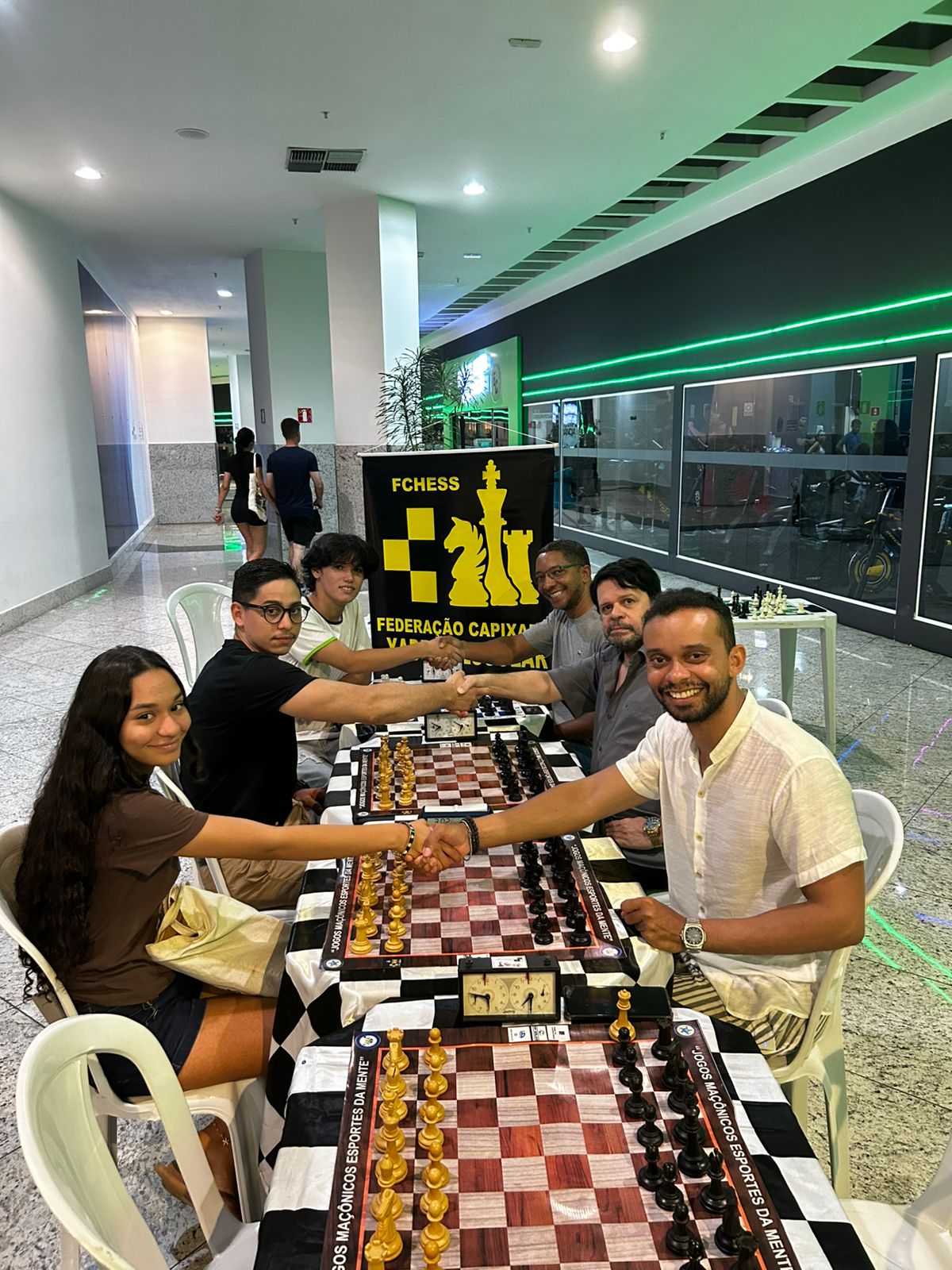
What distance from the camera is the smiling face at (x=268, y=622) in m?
2.37

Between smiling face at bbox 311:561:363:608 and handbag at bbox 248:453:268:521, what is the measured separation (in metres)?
6.01

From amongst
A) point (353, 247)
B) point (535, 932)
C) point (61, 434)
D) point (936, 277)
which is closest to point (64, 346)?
point (61, 434)

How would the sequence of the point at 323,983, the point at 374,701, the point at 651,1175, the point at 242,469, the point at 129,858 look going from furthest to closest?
the point at 242,469
the point at 374,701
the point at 129,858
the point at 323,983
the point at 651,1175

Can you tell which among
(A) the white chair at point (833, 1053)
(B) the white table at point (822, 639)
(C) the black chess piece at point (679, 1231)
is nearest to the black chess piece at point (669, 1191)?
(C) the black chess piece at point (679, 1231)

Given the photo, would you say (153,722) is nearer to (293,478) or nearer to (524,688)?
(524,688)

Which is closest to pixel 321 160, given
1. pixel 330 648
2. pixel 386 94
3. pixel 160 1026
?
pixel 386 94

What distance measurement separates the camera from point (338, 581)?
124 inches

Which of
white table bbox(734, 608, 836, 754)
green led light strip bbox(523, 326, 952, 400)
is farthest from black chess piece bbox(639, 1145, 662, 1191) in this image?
green led light strip bbox(523, 326, 952, 400)

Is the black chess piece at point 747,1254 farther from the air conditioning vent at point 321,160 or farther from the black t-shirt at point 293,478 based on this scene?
the black t-shirt at point 293,478

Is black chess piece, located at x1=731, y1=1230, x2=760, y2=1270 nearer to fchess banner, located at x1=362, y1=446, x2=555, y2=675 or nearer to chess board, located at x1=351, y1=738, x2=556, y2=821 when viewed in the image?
chess board, located at x1=351, y1=738, x2=556, y2=821

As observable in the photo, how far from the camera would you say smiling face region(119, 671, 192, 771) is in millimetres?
1577

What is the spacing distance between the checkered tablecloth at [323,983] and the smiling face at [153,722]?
387mm

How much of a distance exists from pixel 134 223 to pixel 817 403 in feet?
22.5

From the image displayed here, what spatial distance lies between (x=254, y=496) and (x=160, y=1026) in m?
7.85
